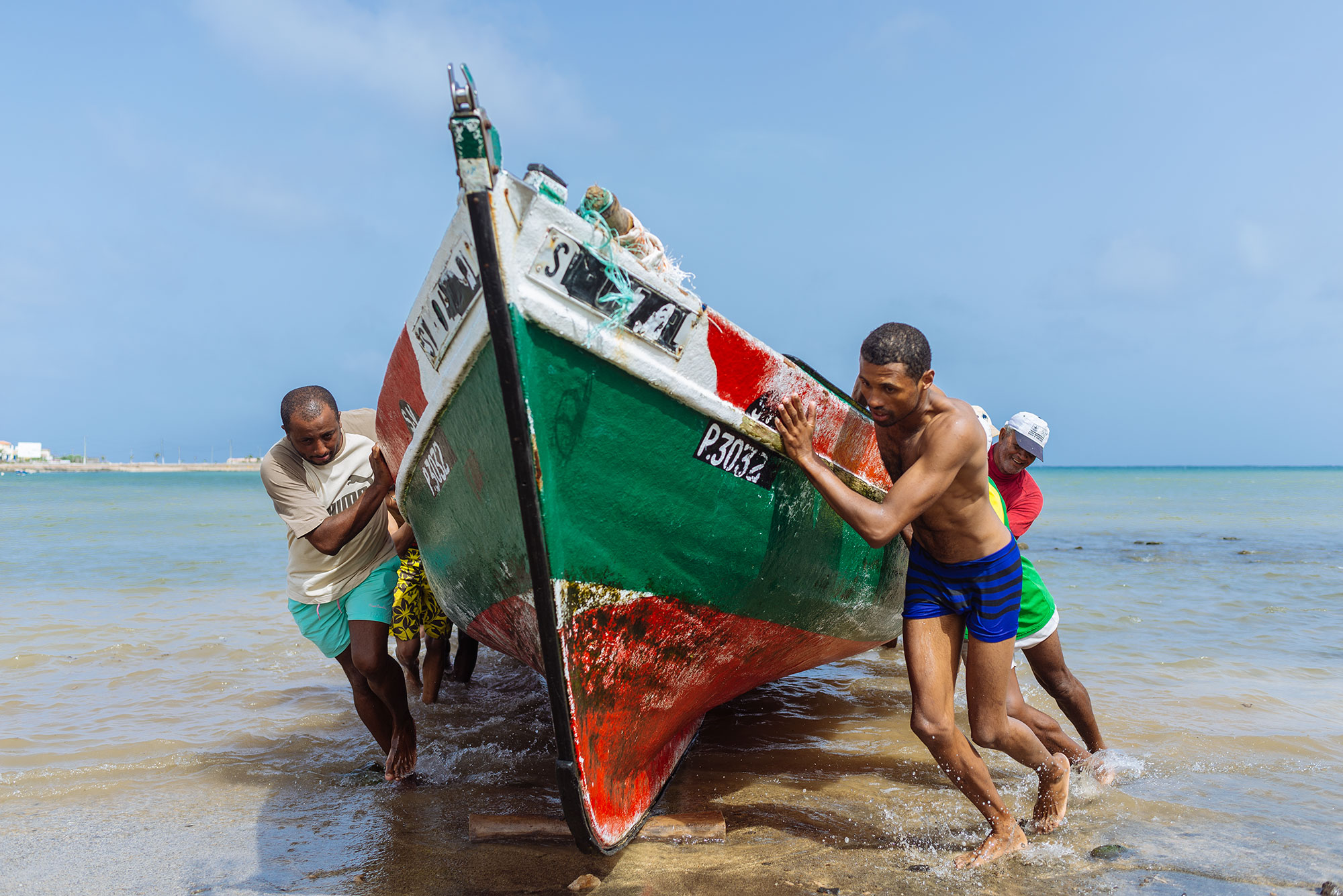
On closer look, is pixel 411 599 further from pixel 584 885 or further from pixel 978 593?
pixel 978 593

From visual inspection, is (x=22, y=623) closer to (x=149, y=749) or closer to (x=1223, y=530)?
(x=149, y=749)

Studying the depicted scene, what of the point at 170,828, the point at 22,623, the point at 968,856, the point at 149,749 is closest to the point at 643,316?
the point at 968,856

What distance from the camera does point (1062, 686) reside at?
12.7 ft

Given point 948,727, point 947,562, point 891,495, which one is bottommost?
point 948,727

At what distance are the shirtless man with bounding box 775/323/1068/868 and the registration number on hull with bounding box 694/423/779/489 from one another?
0.12 meters

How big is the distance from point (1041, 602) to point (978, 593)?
704 millimetres

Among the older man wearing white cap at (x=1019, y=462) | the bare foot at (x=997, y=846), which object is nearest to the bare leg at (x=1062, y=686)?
the older man wearing white cap at (x=1019, y=462)

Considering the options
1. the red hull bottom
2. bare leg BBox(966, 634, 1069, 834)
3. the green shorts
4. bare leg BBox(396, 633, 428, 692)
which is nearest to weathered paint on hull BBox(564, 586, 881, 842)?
the red hull bottom

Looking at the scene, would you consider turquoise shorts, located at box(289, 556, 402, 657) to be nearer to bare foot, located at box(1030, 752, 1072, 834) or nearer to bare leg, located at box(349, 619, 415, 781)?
bare leg, located at box(349, 619, 415, 781)

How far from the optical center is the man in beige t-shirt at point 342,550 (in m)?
3.64

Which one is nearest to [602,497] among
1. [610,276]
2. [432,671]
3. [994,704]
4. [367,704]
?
[610,276]

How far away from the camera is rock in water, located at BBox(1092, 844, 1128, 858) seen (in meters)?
3.15

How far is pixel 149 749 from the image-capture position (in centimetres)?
452

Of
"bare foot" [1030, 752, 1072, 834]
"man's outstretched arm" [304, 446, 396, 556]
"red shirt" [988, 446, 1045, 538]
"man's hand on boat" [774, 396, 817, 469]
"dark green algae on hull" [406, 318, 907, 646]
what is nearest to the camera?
"dark green algae on hull" [406, 318, 907, 646]
